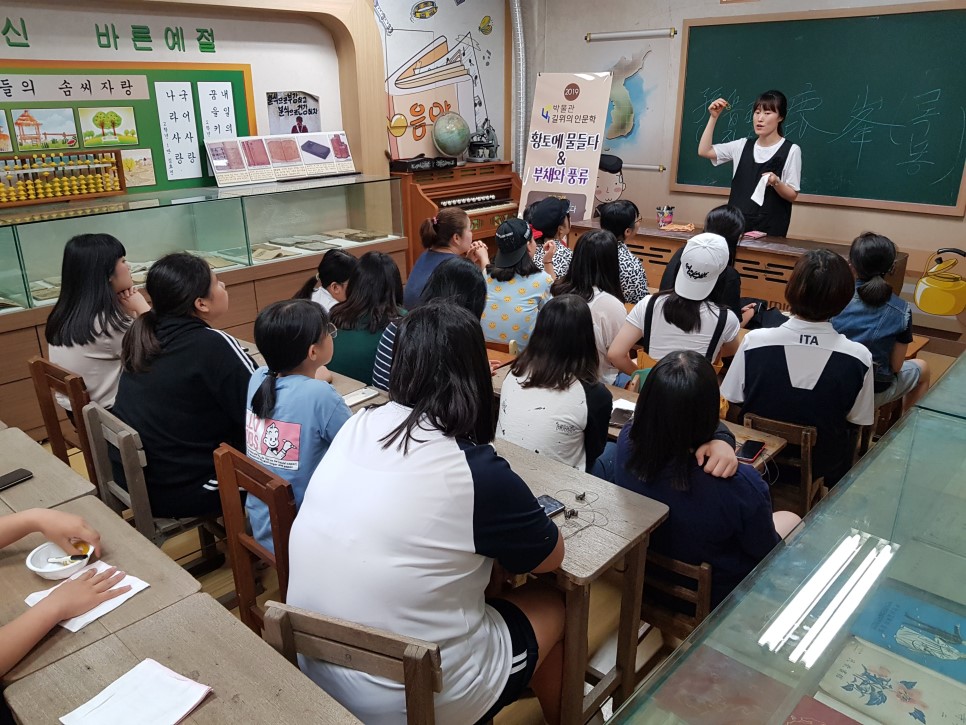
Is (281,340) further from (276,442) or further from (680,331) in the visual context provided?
(680,331)

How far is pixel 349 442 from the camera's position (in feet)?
4.29

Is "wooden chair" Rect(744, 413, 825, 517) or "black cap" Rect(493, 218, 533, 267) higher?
"black cap" Rect(493, 218, 533, 267)

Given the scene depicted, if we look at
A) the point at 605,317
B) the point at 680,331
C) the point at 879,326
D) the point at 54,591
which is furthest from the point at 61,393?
the point at 879,326

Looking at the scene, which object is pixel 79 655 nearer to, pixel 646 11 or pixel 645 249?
pixel 645 249

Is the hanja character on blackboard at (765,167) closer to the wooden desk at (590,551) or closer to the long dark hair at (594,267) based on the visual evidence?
the long dark hair at (594,267)

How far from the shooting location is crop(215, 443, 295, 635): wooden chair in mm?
1561

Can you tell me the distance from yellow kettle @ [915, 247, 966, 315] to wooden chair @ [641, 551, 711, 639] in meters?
3.74

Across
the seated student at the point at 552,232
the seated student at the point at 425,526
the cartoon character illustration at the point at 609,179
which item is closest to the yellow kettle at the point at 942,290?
the cartoon character illustration at the point at 609,179

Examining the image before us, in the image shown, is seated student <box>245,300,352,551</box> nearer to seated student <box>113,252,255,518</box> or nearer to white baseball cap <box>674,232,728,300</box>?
seated student <box>113,252,255,518</box>

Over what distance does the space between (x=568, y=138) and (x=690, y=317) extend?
340 centimetres

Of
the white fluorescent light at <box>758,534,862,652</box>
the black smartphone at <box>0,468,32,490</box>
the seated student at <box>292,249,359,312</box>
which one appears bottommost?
the black smartphone at <box>0,468,32,490</box>

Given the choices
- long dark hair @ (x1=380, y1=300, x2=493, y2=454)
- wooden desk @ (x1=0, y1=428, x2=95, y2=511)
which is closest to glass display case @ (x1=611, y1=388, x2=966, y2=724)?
long dark hair @ (x1=380, y1=300, x2=493, y2=454)

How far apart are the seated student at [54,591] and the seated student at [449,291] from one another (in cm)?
117

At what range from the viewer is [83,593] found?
1.32 m
